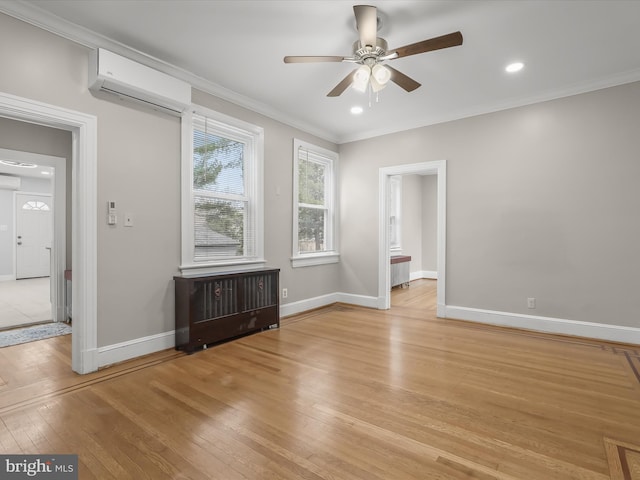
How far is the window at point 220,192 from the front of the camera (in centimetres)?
351

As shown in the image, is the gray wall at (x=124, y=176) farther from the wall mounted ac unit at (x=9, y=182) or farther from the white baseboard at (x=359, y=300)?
the wall mounted ac unit at (x=9, y=182)

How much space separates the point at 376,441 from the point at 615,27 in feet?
11.7

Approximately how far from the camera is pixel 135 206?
10.1 feet

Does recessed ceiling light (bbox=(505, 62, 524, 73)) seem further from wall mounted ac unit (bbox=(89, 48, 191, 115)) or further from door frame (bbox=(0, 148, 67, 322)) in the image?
door frame (bbox=(0, 148, 67, 322))

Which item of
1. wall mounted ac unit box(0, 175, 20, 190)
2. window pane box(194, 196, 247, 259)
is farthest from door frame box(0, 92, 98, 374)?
wall mounted ac unit box(0, 175, 20, 190)

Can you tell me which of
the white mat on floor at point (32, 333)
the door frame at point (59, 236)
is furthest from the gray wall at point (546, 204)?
the white mat on floor at point (32, 333)

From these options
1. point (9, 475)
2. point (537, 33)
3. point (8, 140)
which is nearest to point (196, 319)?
point (9, 475)

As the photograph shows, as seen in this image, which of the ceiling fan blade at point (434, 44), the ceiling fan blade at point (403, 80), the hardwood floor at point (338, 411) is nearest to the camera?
the hardwood floor at point (338, 411)

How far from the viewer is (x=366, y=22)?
228cm

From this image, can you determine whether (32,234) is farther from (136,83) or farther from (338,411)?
(338,411)

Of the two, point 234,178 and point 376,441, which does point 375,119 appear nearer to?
point 234,178

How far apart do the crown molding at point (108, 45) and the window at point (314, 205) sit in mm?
964

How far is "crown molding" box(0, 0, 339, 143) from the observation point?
2.40m

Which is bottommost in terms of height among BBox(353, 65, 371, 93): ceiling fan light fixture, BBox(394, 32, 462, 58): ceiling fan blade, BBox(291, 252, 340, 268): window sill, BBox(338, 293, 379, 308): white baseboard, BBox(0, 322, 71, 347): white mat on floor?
BBox(0, 322, 71, 347): white mat on floor
